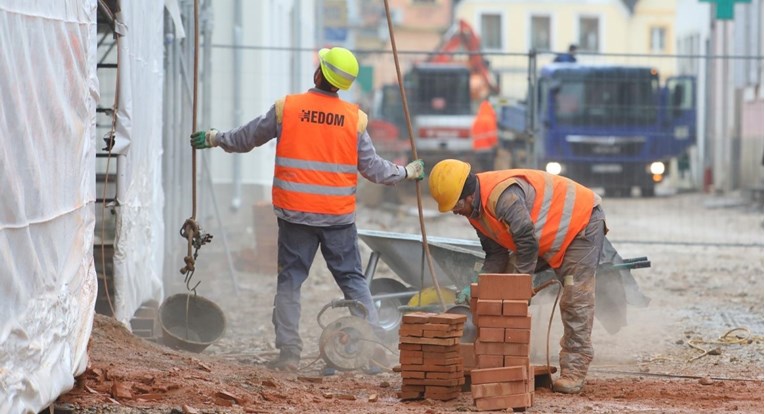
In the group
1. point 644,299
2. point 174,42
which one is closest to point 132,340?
point 644,299

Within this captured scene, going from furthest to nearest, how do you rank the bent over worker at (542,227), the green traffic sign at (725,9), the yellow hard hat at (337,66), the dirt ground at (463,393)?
the green traffic sign at (725,9), the yellow hard hat at (337,66), the bent over worker at (542,227), the dirt ground at (463,393)

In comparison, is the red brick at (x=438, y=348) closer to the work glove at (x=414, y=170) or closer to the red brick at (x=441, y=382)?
the red brick at (x=441, y=382)

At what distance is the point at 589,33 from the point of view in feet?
199

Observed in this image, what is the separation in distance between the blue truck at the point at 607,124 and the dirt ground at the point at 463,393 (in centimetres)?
183

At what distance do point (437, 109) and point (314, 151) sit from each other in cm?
1781

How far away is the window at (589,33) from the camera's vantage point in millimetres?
60125

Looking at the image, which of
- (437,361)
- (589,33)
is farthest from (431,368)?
(589,33)

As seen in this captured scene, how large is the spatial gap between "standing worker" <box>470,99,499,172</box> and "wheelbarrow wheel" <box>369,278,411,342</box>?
574 inches

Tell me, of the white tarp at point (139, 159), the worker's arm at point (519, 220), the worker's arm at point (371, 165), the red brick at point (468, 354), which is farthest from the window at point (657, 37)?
the red brick at point (468, 354)

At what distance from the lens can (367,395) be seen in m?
7.34

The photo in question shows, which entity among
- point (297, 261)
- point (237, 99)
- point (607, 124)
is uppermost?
point (237, 99)

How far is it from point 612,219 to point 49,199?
1475 centimetres

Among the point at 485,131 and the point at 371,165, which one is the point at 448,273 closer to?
the point at 371,165

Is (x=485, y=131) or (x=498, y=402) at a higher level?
(x=485, y=131)
